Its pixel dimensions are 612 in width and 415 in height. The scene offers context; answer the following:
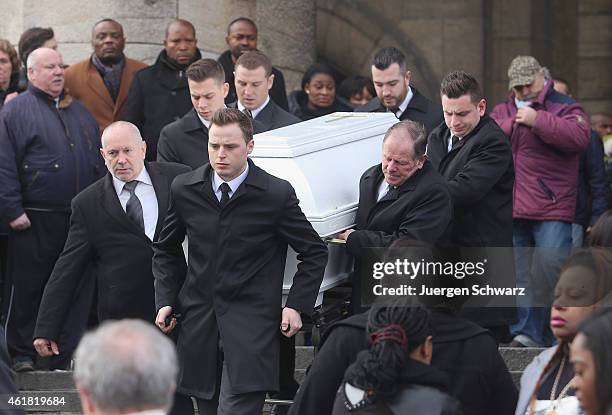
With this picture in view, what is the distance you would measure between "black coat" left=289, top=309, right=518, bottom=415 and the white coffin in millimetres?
1547

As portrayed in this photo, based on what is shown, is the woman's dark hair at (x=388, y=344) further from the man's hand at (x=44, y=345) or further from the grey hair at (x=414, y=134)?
the man's hand at (x=44, y=345)

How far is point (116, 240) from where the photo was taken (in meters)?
7.95

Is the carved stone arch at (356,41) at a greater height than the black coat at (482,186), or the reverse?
the carved stone arch at (356,41)

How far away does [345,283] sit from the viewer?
25.8ft

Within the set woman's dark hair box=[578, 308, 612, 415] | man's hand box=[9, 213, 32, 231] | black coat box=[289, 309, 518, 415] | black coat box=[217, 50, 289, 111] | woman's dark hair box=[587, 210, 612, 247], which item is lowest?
black coat box=[289, 309, 518, 415]

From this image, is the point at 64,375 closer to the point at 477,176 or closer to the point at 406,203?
the point at 406,203

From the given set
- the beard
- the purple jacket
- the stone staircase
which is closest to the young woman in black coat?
the beard

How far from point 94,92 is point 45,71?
0.85m

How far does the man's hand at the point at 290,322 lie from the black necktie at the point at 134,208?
3.52 ft

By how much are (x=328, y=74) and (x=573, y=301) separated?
5.22 metres

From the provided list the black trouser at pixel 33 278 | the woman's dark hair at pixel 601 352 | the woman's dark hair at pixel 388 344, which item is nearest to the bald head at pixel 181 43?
the black trouser at pixel 33 278

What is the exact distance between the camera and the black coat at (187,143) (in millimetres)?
8547

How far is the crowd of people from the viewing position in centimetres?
548

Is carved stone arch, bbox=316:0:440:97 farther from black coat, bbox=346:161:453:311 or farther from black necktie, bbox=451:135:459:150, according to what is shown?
black coat, bbox=346:161:453:311
